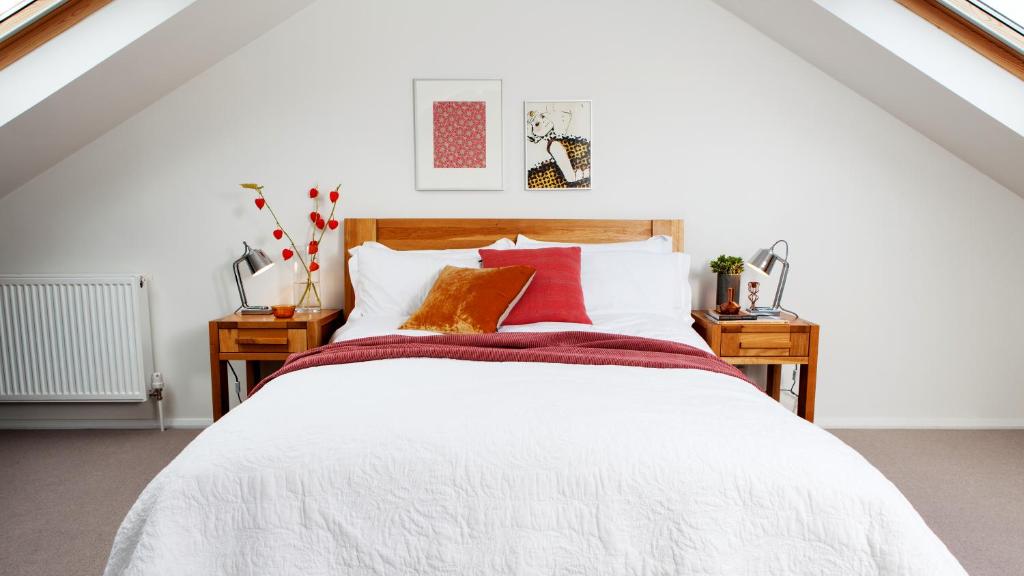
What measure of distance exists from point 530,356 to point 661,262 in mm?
1177

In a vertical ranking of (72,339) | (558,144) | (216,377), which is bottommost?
(216,377)

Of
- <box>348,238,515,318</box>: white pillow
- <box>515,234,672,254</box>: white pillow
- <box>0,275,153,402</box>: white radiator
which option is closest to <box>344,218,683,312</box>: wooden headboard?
<box>515,234,672,254</box>: white pillow

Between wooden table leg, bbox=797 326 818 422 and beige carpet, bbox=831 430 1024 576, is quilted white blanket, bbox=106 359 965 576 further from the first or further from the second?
wooden table leg, bbox=797 326 818 422

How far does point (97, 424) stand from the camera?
125 inches

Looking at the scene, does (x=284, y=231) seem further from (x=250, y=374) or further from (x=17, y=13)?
(x=17, y=13)

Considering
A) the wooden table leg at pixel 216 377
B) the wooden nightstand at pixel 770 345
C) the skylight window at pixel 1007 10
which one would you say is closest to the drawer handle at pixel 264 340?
the wooden table leg at pixel 216 377

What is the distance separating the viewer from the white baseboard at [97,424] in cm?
317

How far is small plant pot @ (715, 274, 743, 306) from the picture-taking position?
2.98 metres

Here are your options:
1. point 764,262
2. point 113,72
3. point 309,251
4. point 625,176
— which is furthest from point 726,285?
point 113,72

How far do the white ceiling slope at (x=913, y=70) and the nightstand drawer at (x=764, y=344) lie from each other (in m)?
1.16

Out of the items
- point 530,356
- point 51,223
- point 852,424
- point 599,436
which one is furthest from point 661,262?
point 51,223

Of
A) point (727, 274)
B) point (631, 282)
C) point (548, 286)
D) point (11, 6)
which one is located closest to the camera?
point (11, 6)

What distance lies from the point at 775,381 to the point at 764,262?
2.07 feet

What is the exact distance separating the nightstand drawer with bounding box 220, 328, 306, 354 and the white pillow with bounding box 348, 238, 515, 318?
26 cm
